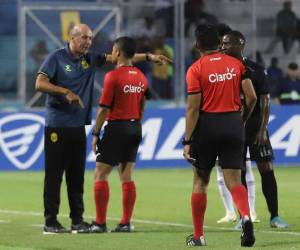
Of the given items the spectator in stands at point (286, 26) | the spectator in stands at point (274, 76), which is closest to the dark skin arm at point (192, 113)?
the spectator in stands at point (274, 76)

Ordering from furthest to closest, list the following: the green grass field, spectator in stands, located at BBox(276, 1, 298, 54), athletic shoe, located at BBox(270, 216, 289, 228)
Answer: spectator in stands, located at BBox(276, 1, 298, 54), athletic shoe, located at BBox(270, 216, 289, 228), the green grass field

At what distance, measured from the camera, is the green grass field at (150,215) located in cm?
1138

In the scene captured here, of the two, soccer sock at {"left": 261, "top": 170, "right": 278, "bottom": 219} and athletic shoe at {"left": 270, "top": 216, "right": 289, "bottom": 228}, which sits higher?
soccer sock at {"left": 261, "top": 170, "right": 278, "bottom": 219}

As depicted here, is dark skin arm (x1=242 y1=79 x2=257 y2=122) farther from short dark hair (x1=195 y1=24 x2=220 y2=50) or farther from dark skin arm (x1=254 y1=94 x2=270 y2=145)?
dark skin arm (x1=254 y1=94 x2=270 y2=145)

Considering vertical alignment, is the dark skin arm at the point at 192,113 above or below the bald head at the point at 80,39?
below

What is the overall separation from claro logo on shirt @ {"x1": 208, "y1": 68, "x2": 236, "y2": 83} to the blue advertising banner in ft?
36.7

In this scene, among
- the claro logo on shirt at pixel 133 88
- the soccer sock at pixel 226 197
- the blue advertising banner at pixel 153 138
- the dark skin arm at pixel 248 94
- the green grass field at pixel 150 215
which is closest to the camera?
the green grass field at pixel 150 215

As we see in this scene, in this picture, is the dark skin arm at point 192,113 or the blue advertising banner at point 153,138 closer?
the dark skin arm at point 192,113

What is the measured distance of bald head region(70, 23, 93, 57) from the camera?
1251 cm

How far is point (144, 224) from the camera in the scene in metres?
13.5

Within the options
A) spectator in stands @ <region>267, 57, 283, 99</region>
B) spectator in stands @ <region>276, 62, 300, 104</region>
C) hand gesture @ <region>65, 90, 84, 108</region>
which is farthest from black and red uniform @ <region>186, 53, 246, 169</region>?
spectator in stands @ <region>267, 57, 283, 99</region>

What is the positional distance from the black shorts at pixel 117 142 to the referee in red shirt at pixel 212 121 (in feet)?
6.14

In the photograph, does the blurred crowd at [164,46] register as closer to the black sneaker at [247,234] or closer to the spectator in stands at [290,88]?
the spectator in stands at [290,88]

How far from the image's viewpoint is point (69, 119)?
41.3 feet
